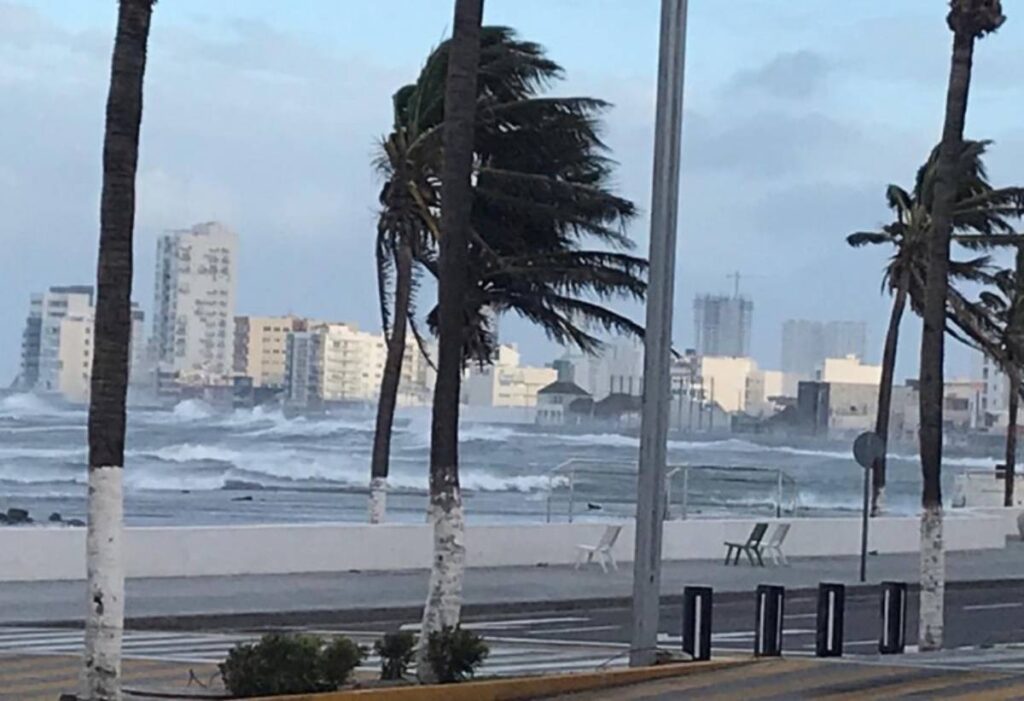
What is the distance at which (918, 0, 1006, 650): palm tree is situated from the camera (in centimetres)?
2153

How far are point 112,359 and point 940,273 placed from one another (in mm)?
11531

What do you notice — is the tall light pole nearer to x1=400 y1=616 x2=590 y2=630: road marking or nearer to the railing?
x1=400 y1=616 x2=590 y2=630: road marking

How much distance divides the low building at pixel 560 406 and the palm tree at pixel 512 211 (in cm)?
5202

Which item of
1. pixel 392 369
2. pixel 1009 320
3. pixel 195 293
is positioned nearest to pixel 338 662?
pixel 392 369

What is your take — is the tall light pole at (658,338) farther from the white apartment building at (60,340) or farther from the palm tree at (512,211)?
the white apartment building at (60,340)

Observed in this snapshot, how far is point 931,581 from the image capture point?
845 inches

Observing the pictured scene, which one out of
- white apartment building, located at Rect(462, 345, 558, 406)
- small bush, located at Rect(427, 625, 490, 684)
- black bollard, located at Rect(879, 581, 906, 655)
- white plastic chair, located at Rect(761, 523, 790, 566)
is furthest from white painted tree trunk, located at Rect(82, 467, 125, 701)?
white apartment building, located at Rect(462, 345, 558, 406)

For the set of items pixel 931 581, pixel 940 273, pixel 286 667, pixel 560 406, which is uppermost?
pixel 940 273

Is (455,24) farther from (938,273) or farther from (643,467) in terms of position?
(938,273)

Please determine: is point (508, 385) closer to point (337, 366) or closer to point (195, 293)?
point (337, 366)

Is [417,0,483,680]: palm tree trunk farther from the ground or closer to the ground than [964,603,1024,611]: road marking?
farther from the ground

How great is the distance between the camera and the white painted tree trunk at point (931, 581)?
21.2 meters

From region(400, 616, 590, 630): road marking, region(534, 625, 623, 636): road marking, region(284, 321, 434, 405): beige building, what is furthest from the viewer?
region(284, 321, 434, 405): beige building

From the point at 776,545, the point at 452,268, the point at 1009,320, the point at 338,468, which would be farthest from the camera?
the point at 338,468
